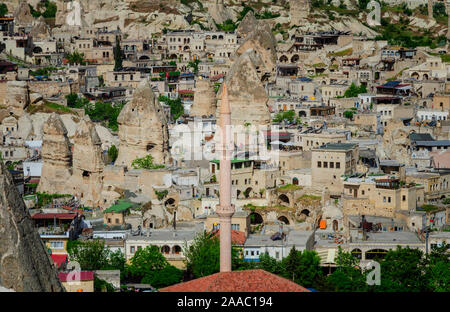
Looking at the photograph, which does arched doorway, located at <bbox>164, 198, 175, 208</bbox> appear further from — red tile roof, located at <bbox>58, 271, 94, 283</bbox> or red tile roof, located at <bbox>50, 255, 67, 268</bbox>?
red tile roof, located at <bbox>58, 271, 94, 283</bbox>

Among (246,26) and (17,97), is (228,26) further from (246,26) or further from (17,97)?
(17,97)

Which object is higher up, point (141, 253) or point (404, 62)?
point (404, 62)

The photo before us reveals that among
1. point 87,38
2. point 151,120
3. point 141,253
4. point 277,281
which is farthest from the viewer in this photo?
point 87,38

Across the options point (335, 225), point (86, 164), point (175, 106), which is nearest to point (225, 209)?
point (335, 225)

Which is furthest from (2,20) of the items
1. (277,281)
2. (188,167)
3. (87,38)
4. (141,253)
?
(277,281)

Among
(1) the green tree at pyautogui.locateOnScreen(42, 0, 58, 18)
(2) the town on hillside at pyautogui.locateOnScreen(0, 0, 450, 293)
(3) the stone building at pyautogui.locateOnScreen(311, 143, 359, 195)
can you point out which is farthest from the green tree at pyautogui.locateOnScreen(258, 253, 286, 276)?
(1) the green tree at pyautogui.locateOnScreen(42, 0, 58, 18)

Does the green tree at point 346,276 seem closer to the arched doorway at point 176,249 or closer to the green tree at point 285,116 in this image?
the arched doorway at point 176,249

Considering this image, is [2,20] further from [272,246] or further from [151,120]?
[272,246]

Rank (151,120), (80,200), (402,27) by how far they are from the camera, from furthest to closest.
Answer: (402,27)
(151,120)
(80,200)

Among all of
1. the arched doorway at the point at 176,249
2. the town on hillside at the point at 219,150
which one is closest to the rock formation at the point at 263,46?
the town on hillside at the point at 219,150
